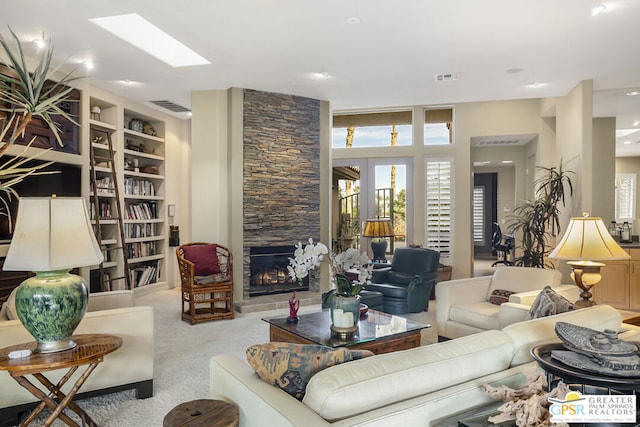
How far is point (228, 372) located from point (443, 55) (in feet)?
13.6

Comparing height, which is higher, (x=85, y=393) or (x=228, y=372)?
(x=228, y=372)

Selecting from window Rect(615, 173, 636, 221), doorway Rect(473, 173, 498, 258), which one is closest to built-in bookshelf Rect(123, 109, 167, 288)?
doorway Rect(473, 173, 498, 258)

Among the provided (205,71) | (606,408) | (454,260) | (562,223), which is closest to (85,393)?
(606,408)

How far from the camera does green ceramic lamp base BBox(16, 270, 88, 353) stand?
229 cm

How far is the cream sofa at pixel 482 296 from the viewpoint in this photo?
3785 mm

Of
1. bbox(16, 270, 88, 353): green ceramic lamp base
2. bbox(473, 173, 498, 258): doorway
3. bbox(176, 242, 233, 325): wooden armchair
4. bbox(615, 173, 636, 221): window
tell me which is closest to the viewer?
bbox(16, 270, 88, 353): green ceramic lamp base

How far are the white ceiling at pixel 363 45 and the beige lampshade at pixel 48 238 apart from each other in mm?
1962

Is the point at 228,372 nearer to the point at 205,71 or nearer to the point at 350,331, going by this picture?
the point at 350,331

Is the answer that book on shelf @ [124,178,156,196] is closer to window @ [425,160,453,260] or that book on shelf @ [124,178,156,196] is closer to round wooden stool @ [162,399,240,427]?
window @ [425,160,453,260]

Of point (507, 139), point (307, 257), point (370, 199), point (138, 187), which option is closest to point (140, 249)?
point (138, 187)

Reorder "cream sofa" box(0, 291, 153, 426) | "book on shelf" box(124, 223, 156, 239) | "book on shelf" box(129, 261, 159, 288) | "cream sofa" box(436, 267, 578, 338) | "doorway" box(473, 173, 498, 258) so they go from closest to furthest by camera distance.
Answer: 1. "cream sofa" box(0, 291, 153, 426)
2. "cream sofa" box(436, 267, 578, 338)
3. "book on shelf" box(124, 223, 156, 239)
4. "book on shelf" box(129, 261, 159, 288)
5. "doorway" box(473, 173, 498, 258)

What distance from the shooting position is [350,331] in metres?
3.24

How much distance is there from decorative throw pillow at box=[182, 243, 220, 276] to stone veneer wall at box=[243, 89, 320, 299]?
489 millimetres

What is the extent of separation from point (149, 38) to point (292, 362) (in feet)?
14.0
